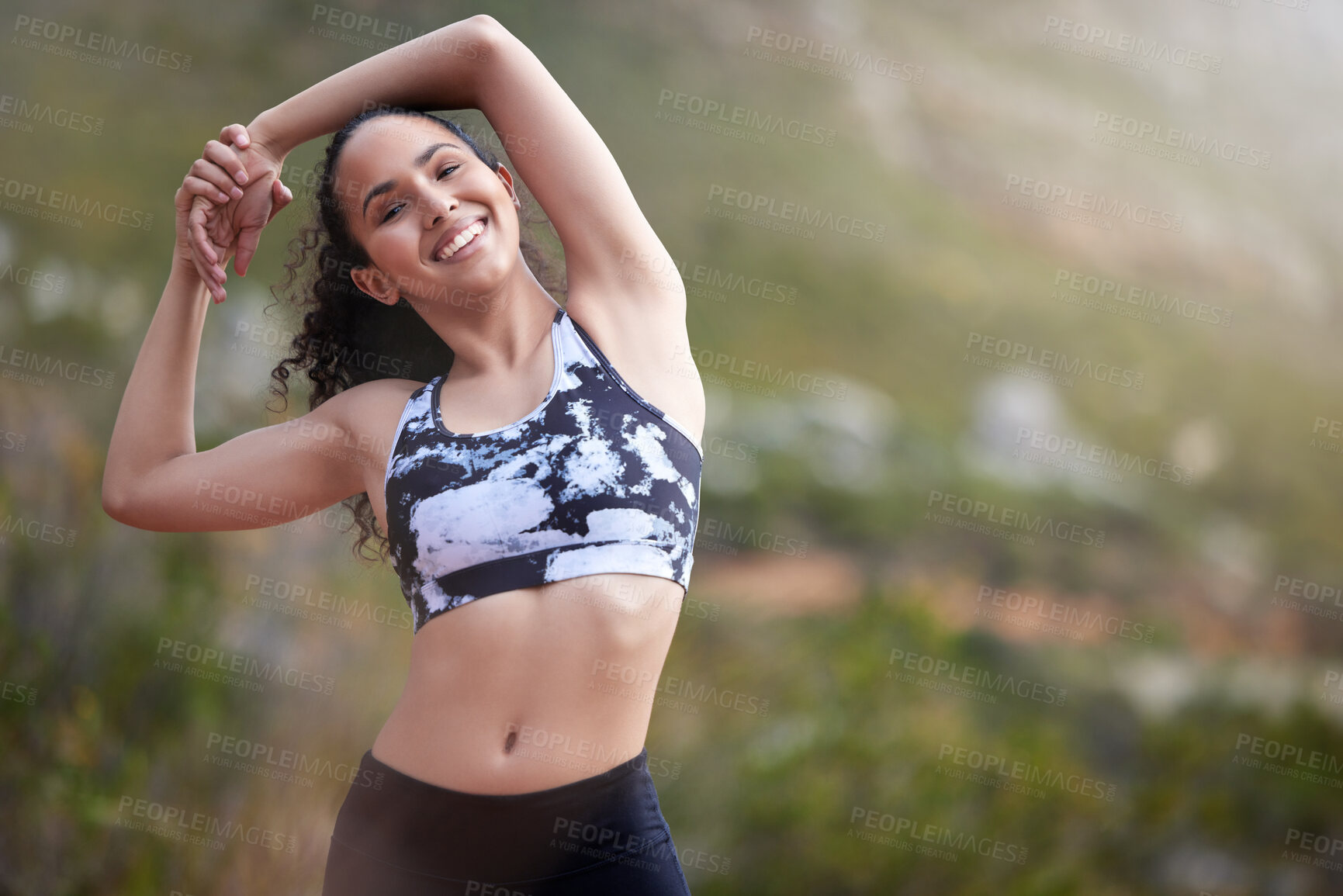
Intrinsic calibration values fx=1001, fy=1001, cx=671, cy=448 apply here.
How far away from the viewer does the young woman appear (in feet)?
4.65

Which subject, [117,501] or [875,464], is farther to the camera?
[875,464]

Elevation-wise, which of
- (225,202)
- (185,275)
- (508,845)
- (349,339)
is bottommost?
(508,845)

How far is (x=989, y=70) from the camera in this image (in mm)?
4230

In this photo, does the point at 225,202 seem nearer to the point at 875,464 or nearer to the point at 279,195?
the point at 279,195

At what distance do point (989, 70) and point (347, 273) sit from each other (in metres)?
3.38

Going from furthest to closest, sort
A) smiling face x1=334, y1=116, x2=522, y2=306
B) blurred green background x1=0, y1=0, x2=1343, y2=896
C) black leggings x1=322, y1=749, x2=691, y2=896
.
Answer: blurred green background x1=0, y1=0, x2=1343, y2=896 < smiling face x1=334, y1=116, x2=522, y2=306 < black leggings x1=322, y1=749, x2=691, y2=896

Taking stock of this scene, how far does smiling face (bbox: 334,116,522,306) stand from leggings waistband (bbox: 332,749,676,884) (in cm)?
75

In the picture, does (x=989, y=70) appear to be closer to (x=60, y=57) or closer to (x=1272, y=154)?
(x=1272, y=154)

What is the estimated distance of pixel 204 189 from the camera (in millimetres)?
1590

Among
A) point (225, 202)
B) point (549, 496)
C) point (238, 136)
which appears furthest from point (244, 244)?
point (549, 496)

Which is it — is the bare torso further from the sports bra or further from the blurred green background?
the blurred green background

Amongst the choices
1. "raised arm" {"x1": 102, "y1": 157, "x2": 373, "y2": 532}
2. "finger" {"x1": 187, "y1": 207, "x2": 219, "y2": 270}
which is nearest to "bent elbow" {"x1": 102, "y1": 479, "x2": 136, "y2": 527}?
"raised arm" {"x1": 102, "y1": 157, "x2": 373, "y2": 532}

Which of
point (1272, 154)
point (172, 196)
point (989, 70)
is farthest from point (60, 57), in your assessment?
point (1272, 154)

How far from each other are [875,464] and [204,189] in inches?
114
